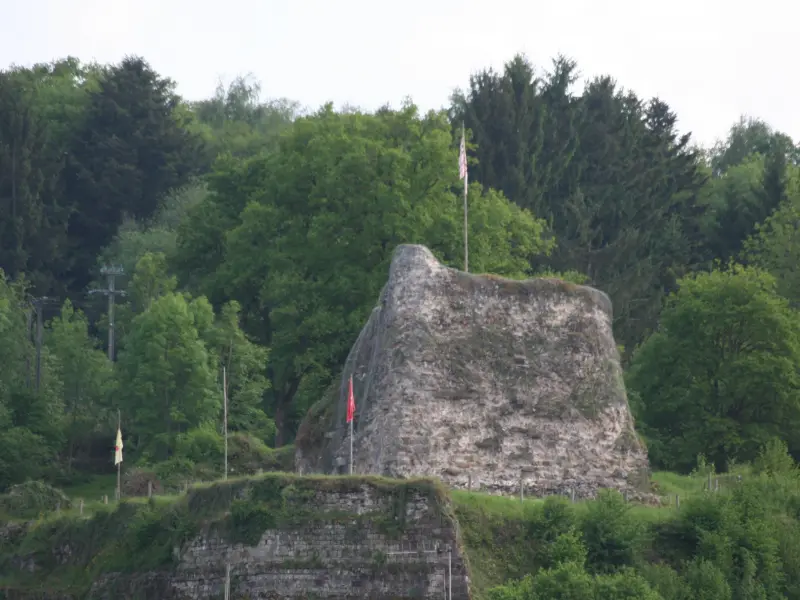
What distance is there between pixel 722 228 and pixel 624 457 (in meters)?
55.6

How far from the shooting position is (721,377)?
76250 millimetres

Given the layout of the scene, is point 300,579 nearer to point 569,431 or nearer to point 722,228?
point 569,431

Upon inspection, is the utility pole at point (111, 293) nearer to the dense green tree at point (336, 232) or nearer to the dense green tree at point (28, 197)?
the dense green tree at point (28, 197)

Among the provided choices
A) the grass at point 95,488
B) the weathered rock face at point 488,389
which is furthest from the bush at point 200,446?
the weathered rock face at point 488,389

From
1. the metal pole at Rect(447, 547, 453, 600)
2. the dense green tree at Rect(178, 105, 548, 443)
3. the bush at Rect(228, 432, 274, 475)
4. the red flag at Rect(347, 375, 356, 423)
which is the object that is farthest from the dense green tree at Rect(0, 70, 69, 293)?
the metal pole at Rect(447, 547, 453, 600)

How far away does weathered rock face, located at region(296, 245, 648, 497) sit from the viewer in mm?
55062

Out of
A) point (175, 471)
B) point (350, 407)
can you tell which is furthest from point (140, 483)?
point (350, 407)

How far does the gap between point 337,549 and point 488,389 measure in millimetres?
7609

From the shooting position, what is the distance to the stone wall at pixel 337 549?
164 ft

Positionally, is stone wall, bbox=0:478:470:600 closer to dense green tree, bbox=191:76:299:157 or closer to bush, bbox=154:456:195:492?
bush, bbox=154:456:195:492

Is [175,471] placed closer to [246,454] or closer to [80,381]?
[246,454]

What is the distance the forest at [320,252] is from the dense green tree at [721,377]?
0.09 metres

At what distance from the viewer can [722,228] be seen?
365 ft

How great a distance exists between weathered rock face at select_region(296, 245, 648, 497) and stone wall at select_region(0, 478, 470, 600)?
3.65 meters
